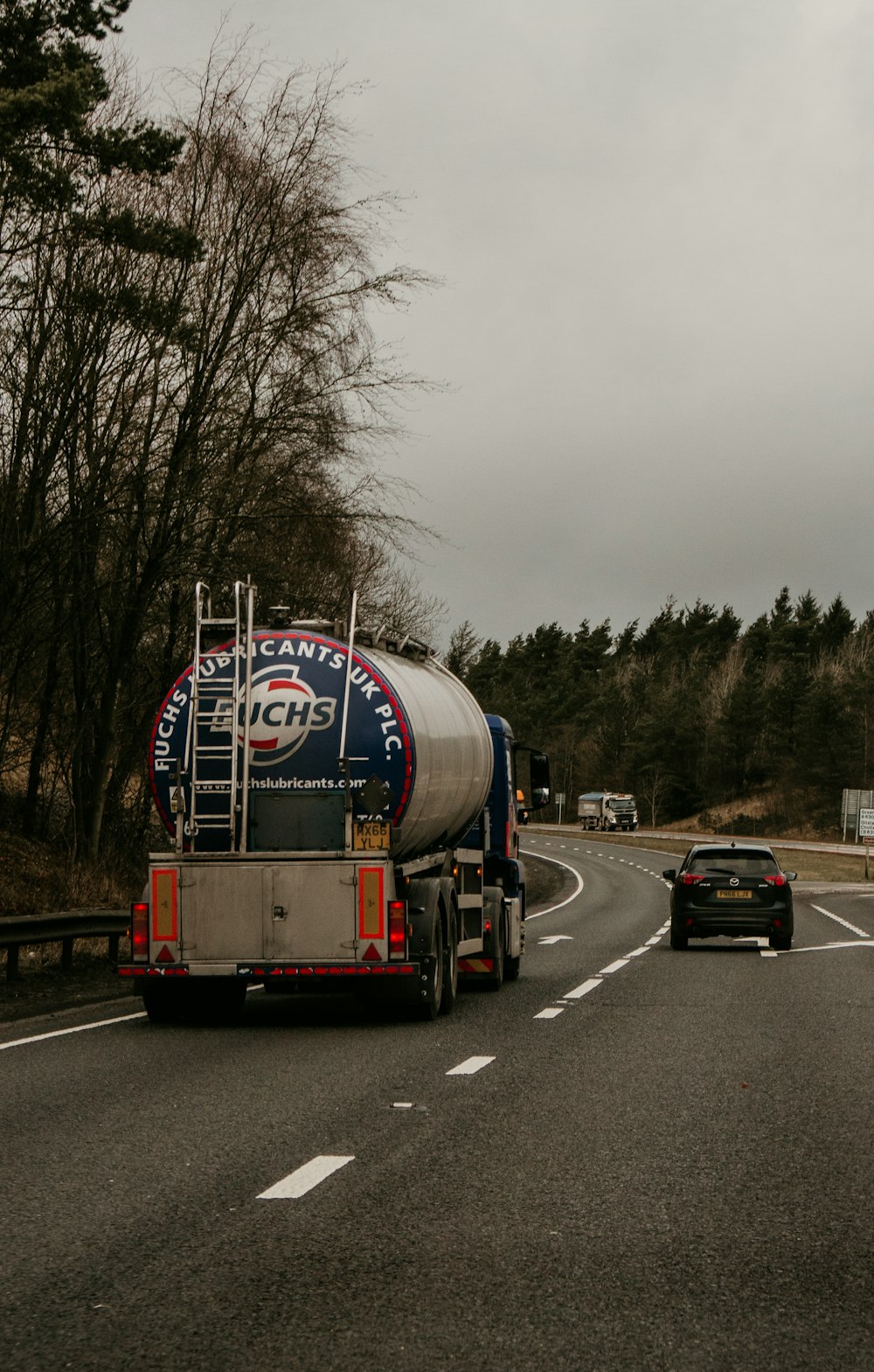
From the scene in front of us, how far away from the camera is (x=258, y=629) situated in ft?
45.8

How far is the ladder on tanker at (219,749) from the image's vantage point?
13352 millimetres

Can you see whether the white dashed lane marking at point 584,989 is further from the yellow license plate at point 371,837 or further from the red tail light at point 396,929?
the yellow license plate at point 371,837

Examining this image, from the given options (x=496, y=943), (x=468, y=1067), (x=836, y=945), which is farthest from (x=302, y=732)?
(x=836, y=945)

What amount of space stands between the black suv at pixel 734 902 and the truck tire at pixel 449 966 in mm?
10595

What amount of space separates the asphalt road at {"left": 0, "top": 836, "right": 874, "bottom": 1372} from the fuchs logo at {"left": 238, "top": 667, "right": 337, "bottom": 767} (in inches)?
90.3

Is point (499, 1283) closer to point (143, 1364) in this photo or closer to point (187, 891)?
point (143, 1364)

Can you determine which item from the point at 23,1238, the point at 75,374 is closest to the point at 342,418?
the point at 75,374

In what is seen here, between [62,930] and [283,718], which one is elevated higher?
[283,718]

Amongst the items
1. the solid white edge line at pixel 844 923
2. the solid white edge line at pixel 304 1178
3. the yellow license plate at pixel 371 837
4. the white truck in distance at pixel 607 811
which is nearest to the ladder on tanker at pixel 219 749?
the yellow license plate at pixel 371 837

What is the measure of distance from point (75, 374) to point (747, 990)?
10912 mm

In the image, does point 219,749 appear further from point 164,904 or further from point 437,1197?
point 437,1197

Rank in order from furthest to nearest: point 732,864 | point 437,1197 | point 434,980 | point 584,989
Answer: point 732,864, point 584,989, point 434,980, point 437,1197

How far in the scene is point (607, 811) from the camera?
126m

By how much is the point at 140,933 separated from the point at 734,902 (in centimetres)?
1396
